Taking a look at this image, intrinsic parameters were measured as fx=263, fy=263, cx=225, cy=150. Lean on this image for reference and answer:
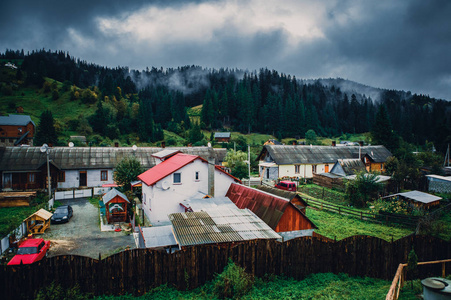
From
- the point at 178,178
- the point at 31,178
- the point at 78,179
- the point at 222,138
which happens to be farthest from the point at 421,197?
the point at 222,138

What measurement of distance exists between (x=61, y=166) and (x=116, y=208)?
59.1 ft

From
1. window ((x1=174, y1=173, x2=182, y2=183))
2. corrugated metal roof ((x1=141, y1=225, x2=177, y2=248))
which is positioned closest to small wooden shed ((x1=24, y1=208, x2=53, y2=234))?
window ((x1=174, y1=173, x2=182, y2=183))

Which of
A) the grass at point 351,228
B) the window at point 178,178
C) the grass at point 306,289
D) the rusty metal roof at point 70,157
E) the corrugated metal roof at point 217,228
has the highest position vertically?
the rusty metal roof at point 70,157

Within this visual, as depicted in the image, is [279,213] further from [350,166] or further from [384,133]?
[384,133]

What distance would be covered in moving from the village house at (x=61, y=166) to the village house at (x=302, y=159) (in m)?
18.6

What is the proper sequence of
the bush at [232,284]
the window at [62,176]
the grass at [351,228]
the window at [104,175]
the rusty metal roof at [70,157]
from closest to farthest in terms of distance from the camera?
the bush at [232,284]
the grass at [351,228]
the rusty metal roof at [70,157]
the window at [62,176]
the window at [104,175]

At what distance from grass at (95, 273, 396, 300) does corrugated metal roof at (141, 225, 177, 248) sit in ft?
10.3

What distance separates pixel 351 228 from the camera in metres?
20.4

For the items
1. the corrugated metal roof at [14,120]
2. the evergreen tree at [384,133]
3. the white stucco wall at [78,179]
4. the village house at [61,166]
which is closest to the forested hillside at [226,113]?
the evergreen tree at [384,133]

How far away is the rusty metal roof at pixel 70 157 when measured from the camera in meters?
32.6

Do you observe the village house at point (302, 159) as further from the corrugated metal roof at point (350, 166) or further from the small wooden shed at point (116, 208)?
the small wooden shed at point (116, 208)

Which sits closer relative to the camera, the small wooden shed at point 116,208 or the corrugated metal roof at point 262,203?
the corrugated metal roof at point 262,203

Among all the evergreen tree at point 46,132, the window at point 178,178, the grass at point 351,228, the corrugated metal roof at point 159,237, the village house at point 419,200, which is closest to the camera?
the corrugated metal roof at point 159,237

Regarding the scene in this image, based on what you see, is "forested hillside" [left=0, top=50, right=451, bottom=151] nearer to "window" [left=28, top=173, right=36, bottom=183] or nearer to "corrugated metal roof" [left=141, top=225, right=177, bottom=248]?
"window" [left=28, top=173, right=36, bottom=183]
